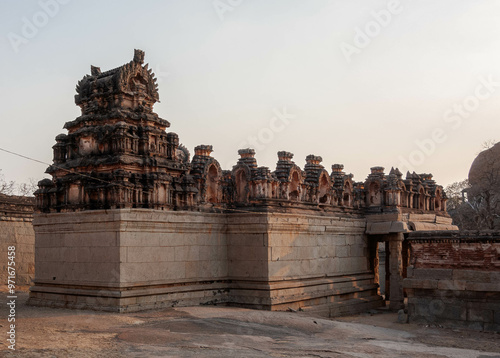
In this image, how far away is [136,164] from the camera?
15.2 meters

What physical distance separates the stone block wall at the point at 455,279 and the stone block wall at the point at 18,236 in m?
14.7

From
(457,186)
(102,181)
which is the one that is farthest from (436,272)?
(457,186)

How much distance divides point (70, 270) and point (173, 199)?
129 inches

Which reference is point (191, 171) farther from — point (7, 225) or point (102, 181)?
point (7, 225)

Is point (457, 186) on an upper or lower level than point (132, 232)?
upper

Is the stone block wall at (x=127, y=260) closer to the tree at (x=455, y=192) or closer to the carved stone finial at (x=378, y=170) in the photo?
the carved stone finial at (x=378, y=170)

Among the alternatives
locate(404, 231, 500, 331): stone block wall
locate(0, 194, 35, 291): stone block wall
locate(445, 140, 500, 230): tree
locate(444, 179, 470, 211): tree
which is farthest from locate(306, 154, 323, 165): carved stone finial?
locate(444, 179, 470, 211): tree

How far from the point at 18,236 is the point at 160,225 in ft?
34.7

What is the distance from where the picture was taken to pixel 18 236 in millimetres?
22500

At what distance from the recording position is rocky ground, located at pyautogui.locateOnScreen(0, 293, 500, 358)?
31.6ft

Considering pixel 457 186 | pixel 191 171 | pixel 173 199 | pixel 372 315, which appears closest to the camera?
pixel 173 199

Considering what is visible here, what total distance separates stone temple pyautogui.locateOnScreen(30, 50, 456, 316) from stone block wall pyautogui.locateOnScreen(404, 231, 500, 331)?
333 centimetres

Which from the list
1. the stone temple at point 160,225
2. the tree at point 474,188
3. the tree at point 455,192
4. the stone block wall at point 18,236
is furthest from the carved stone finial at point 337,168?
the tree at point 455,192

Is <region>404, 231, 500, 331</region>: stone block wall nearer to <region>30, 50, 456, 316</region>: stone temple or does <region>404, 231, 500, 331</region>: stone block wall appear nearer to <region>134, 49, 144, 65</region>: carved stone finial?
<region>30, 50, 456, 316</region>: stone temple
